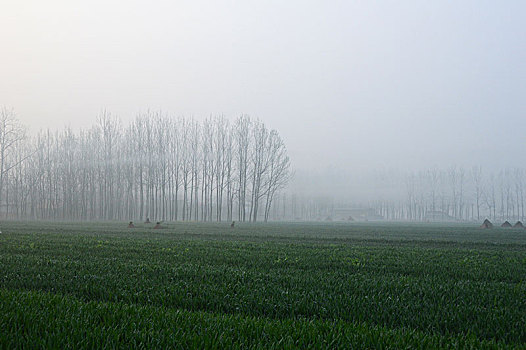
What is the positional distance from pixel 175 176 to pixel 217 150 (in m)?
7.59

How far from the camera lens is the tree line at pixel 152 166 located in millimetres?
60094

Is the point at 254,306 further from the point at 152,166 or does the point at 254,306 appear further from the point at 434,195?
the point at 434,195

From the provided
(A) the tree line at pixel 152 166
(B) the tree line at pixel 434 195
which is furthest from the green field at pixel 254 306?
(B) the tree line at pixel 434 195

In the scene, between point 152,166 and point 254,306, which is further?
point 152,166

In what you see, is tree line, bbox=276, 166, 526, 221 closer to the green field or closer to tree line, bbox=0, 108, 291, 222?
tree line, bbox=0, 108, 291, 222

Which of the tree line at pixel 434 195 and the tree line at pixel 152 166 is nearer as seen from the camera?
the tree line at pixel 152 166

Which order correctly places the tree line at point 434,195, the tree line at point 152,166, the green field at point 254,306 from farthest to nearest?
the tree line at point 434,195 < the tree line at point 152,166 < the green field at point 254,306

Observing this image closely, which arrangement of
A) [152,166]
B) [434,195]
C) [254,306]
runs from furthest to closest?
[434,195]
[152,166]
[254,306]

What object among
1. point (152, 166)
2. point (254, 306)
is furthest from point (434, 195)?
point (254, 306)

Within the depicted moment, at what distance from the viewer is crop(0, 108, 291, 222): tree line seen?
60.1 m

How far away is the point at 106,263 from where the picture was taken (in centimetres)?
800

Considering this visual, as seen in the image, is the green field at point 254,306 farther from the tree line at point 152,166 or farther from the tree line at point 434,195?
the tree line at point 434,195

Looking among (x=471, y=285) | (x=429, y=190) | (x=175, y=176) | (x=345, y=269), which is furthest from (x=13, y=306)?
(x=429, y=190)

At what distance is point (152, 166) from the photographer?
5991 cm
